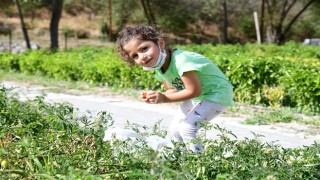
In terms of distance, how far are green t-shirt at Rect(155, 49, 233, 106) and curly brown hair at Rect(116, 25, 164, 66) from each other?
19 centimetres

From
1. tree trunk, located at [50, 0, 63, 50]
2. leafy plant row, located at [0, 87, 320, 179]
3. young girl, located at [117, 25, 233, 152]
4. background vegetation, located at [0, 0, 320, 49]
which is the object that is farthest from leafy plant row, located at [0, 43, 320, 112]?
background vegetation, located at [0, 0, 320, 49]

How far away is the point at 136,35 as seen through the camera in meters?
3.90

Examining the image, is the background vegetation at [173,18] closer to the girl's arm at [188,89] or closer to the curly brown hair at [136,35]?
the curly brown hair at [136,35]

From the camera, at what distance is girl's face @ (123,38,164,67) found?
387 centimetres

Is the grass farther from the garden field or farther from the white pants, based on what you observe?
the white pants

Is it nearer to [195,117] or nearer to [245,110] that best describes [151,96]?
[195,117]

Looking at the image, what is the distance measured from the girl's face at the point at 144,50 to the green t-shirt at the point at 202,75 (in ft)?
0.52

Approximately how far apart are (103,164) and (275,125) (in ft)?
15.0

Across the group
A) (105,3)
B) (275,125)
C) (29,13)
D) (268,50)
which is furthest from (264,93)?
(29,13)

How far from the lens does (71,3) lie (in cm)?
4553

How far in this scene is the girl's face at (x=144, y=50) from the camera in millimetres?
3871

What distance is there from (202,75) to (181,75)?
0.22m

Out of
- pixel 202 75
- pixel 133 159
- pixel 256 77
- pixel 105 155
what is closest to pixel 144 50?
pixel 202 75

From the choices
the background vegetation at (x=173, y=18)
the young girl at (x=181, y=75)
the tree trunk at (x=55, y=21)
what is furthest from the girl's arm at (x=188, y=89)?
the background vegetation at (x=173, y=18)
